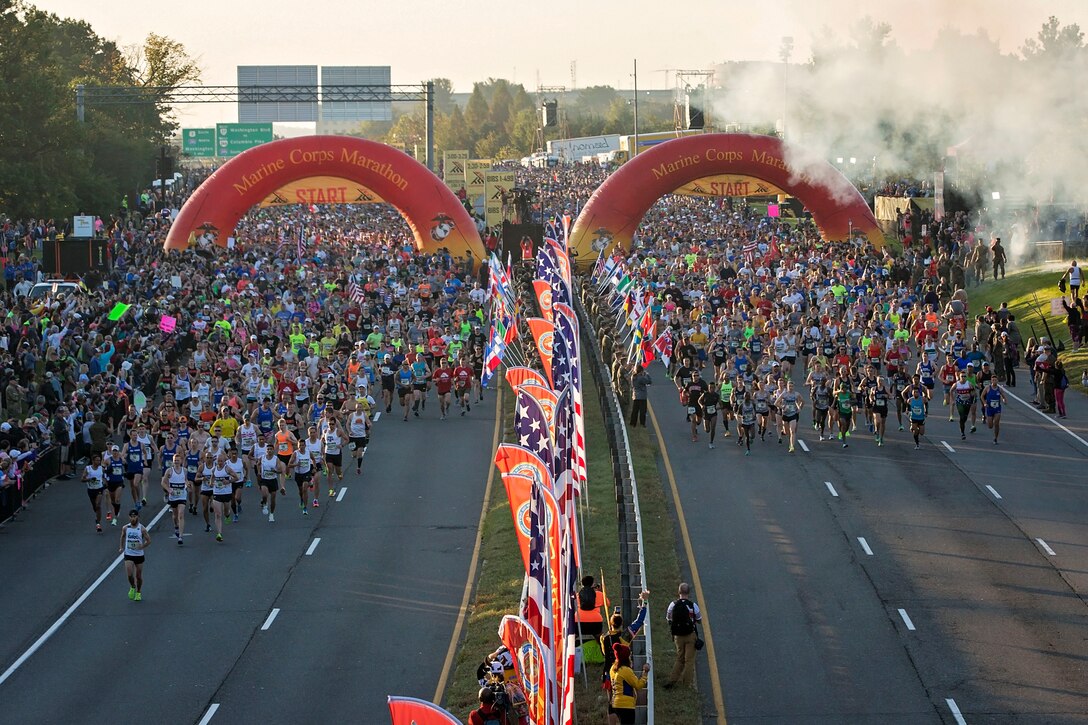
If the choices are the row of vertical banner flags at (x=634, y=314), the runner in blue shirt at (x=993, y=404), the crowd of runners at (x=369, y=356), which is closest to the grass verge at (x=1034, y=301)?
the crowd of runners at (x=369, y=356)

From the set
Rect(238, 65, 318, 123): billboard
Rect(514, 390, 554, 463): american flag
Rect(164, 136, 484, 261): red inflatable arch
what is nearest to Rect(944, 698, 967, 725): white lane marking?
Rect(514, 390, 554, 463): american flag

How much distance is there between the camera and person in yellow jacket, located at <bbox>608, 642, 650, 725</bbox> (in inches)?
631

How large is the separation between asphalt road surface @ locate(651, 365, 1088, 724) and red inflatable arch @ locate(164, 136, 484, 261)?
24.9 m

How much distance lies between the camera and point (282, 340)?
127 feet

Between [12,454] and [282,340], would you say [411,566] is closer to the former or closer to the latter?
[12,454]

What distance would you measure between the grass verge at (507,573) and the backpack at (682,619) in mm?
1165

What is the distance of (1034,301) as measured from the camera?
140ft

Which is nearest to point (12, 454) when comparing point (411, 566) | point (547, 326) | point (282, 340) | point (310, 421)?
point (310, 421)

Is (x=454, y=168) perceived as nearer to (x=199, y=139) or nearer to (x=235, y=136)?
(x=235, y=136)

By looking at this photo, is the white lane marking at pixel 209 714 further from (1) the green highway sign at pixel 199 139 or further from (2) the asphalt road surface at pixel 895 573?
(1) the green highway sign at pixel 199 139

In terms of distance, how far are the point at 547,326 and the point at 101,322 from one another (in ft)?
41.9

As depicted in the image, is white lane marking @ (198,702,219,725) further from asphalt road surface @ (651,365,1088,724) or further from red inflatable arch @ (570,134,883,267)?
red inflatable arch @ (570,134,883,267)

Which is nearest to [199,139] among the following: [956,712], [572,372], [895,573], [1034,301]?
[1034,301]

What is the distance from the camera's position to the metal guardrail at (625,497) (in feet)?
57.6
